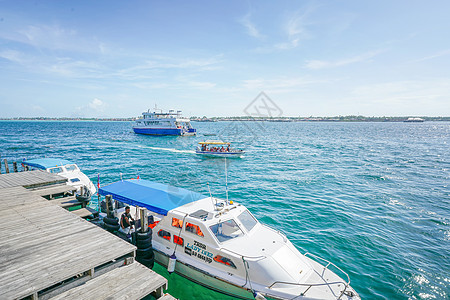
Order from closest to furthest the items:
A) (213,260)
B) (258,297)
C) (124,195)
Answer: (258,297)
(213,260)
(124,195)

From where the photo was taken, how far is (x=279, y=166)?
3641 cm

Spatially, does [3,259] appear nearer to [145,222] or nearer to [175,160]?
[145,222]

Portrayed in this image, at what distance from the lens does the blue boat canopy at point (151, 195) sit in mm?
11422

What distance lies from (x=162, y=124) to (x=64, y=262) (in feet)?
274

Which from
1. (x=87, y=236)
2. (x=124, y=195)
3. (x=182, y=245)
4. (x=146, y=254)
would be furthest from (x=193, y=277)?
(x=124, y=195)

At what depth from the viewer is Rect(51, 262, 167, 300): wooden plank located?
20.8 feet

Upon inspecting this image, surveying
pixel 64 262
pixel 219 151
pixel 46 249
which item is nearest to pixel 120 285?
pixel 64 262

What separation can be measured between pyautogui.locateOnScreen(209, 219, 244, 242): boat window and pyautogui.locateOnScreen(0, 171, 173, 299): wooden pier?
10.1ft

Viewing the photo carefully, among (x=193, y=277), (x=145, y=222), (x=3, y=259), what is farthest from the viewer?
(x=145, y=222)

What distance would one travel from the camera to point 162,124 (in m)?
87.2

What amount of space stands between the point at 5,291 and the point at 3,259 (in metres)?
1.82

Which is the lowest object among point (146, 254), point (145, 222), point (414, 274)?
point (414, 274)

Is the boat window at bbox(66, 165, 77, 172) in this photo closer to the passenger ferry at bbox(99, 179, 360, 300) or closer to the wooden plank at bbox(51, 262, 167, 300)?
the passenger ferry at bbox(99, 179, 360, 300)

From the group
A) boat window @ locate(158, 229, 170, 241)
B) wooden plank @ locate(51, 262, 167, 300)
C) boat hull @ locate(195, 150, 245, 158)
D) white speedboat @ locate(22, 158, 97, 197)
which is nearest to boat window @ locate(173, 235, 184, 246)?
boat window @ locate(158, 229, 170, 241)
